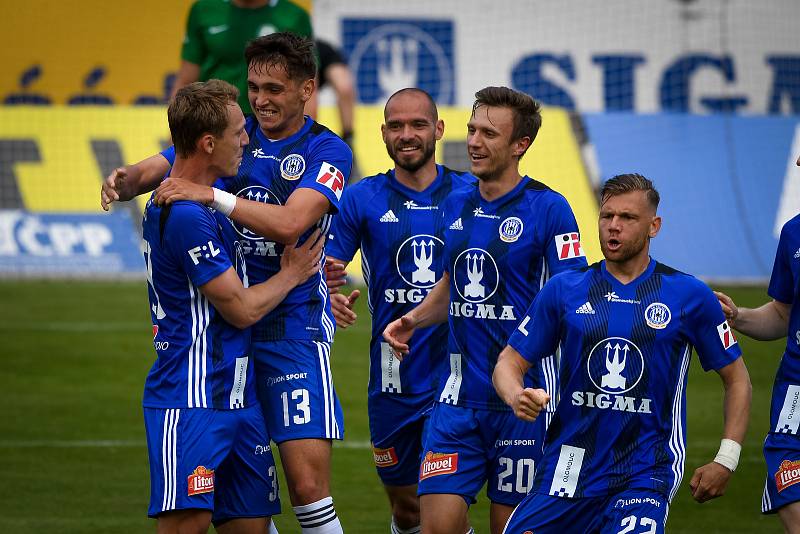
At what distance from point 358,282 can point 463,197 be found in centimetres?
1209

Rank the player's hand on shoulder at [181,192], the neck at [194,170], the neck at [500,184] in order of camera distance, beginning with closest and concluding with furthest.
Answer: the player's hand on shoulder at [181,192] → the neck at [194,170] → the neck at [500,184]

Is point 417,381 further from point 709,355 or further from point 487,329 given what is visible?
point 709,355

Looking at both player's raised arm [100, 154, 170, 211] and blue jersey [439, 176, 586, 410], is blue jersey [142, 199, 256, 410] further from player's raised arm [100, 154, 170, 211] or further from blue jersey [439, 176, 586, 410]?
blue jersey [439, 176, 586, 410]

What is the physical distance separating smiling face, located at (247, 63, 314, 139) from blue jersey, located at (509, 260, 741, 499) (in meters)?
1.71

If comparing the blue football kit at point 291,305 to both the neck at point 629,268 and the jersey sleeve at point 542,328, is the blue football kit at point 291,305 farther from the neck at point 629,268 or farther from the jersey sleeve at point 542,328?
the neck at point 629,268

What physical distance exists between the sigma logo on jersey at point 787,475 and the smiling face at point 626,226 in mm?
1408

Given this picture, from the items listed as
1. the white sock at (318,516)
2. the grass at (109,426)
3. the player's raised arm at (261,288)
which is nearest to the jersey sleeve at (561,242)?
the player's raised arm at (261,288)

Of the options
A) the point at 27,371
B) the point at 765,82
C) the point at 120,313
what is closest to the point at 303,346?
the point at 27,371

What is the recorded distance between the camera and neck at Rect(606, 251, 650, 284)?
20.2 ft

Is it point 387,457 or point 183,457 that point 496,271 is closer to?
point 387,457

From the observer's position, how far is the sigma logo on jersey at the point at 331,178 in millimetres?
6652

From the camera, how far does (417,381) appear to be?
25.5 feet

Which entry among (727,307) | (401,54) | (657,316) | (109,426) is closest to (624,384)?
(657,316)

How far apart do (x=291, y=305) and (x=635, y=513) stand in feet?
6.70
